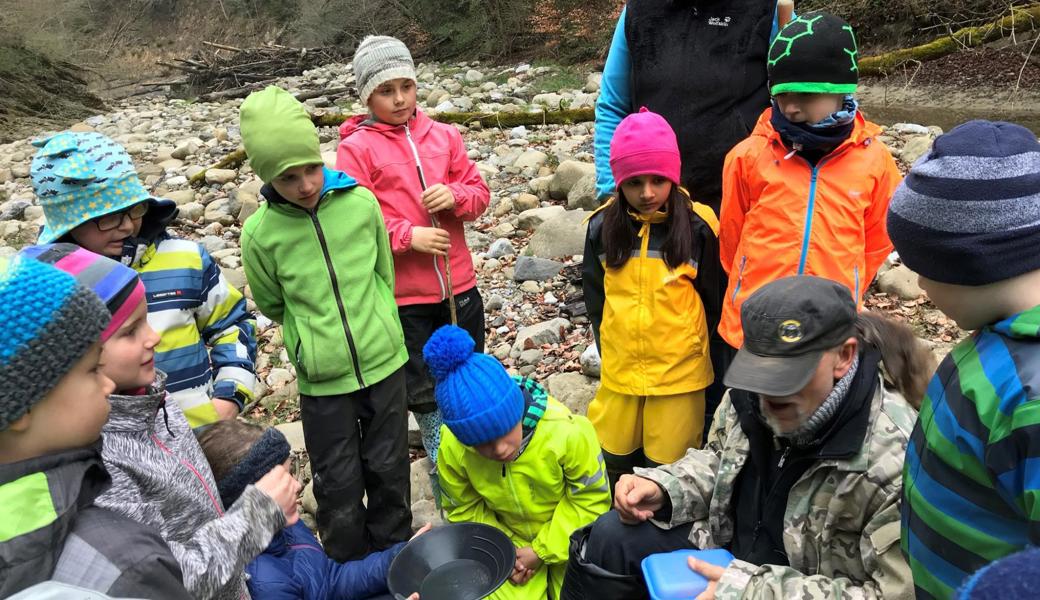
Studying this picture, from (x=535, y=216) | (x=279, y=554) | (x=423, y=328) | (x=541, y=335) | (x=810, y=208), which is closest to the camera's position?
(x=279, y=554)

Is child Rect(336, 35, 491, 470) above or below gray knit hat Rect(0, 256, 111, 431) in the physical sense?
below

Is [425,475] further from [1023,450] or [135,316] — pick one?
[1023,450]

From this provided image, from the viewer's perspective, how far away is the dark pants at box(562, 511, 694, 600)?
7.24 ft

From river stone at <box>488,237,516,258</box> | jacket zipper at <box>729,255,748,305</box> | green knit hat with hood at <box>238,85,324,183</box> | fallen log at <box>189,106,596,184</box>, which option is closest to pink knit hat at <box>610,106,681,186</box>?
jacket zipper at <box>729,255,748,305</box>

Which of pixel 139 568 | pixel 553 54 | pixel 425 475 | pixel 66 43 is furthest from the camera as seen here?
pixel 66 43

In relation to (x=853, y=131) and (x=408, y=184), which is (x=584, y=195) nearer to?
(x=408, y=184)

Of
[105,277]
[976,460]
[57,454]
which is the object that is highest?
[105,277]

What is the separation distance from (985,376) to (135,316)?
1.79m

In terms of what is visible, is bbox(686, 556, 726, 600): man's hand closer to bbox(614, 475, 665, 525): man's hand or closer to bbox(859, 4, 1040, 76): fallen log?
bbox(614, 475, 665, 525): man's hand

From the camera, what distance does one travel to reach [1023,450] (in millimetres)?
1211

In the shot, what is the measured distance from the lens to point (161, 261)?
7.98ft


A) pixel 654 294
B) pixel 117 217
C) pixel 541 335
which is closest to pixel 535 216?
pixel 541 335

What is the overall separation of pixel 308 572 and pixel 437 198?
1.44 metres

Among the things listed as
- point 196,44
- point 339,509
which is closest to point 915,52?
point 339,509
